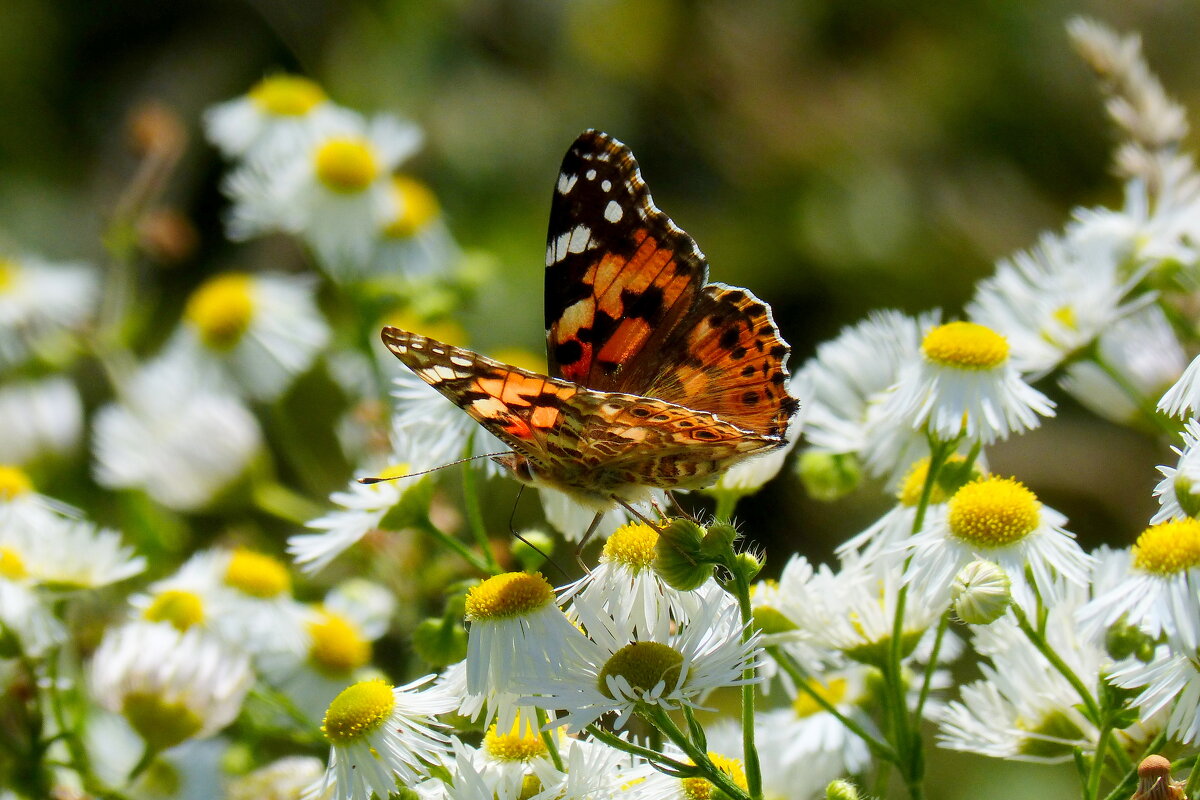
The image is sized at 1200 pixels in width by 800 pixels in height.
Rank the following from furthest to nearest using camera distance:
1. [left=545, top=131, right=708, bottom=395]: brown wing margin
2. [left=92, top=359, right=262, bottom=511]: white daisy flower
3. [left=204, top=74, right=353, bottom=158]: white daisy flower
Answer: [left=204, top=74, right=353, bottom=158]: white daisy flower
[left=92, top=359, right=262, bottom=511]: white daisy flower
[left=545, top=131, right=708, bottom=395]: brown wing margin

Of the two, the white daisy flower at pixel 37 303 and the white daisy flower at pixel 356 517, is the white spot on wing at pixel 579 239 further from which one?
the white daisy flower at pixel 37 303

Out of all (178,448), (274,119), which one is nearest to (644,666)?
(178,448)

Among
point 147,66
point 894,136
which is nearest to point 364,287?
point 894,136

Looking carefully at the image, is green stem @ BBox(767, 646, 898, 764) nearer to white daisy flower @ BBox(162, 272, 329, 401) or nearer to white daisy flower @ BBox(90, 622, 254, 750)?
white daisy flower @ BBox(90, 622, 254, 750)

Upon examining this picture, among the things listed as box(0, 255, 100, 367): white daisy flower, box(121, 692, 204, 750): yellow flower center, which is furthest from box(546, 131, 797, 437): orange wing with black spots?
box(0, 255, 100, 367): white daisy flower

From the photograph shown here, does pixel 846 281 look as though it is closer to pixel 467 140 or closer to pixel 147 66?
pixel 467 140

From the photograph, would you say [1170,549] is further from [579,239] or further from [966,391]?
[579,239]
